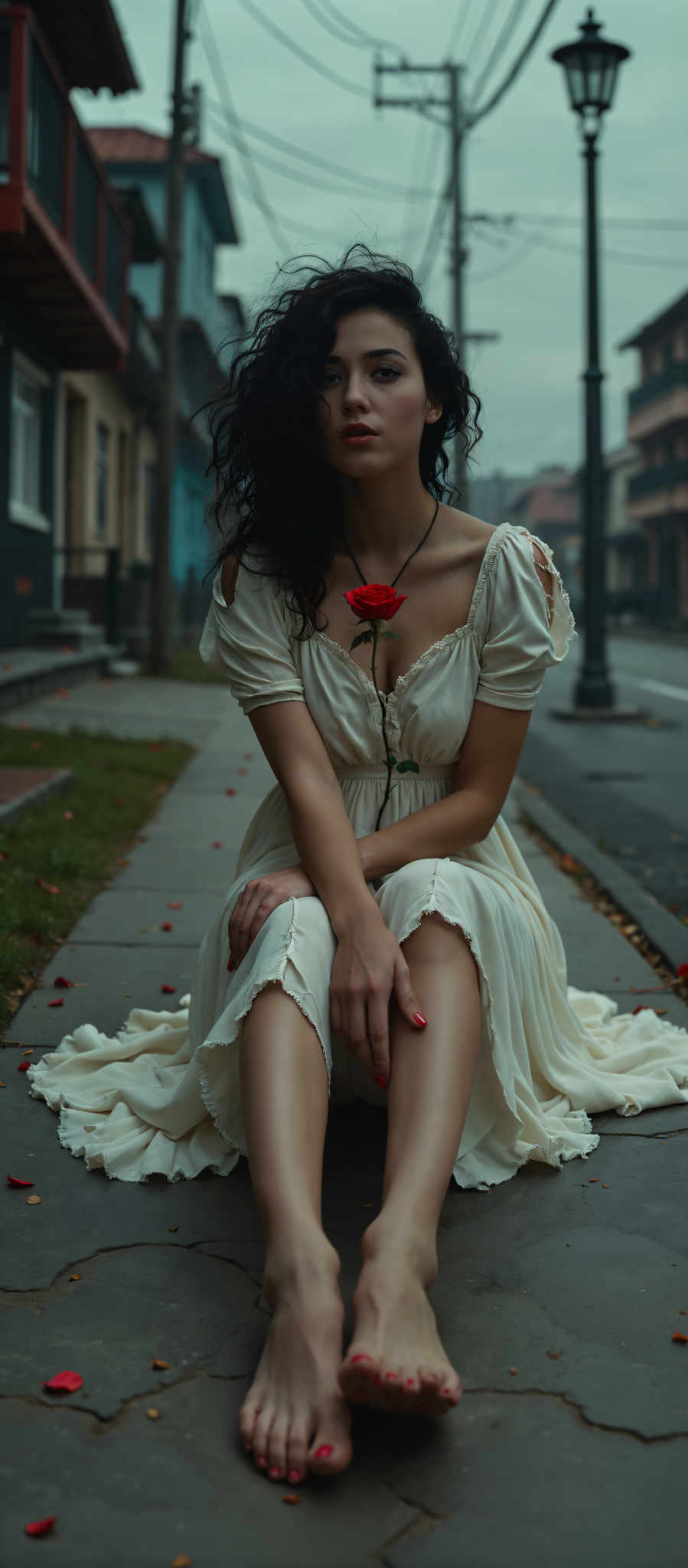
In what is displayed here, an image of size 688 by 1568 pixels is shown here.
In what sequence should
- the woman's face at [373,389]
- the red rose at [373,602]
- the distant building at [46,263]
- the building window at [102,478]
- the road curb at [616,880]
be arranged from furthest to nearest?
the building window at [102,478] < the distant building at [46,263] < the road curb at [616,880] < the woman's face at [373,389] < the red rose at [373,602]

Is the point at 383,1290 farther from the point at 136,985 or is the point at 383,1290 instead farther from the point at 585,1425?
the point at 136,985

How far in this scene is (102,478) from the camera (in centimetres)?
1948

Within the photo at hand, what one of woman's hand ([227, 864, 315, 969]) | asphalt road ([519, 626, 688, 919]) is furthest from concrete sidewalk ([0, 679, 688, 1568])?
asphalt road ([519, 626, 688, 919])

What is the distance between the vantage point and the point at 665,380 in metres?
45.8

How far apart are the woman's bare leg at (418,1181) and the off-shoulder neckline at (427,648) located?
572 millimetres

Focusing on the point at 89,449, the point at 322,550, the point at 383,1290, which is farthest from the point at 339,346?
the point at 89,449

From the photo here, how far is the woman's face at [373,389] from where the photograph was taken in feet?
8.52

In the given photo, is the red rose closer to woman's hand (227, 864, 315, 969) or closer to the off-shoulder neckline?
the off-shoulder neckline

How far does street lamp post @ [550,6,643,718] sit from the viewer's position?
11297 millimetres

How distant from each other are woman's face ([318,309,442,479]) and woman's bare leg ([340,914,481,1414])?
36.5 inches

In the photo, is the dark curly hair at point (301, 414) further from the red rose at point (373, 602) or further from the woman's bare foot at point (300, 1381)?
the woman's bare foot at point (300, 1381)

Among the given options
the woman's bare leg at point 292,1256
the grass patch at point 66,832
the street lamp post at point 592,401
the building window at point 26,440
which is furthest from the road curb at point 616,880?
the building window at point 26,440

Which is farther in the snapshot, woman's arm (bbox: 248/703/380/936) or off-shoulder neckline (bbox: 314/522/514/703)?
off-shoulder neckline (bbox: 314/522/514/703)

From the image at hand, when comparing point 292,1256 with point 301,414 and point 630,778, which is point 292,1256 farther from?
point 630,778
